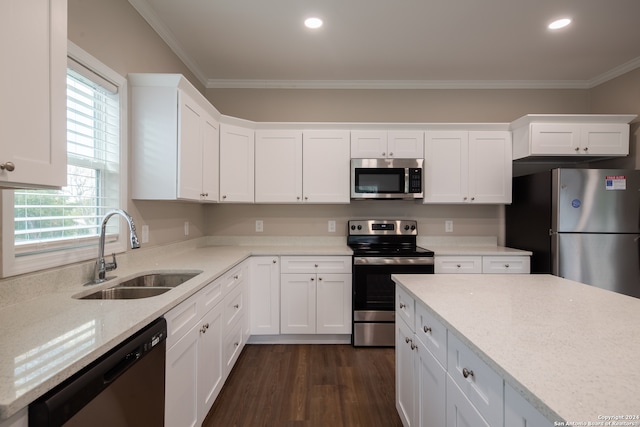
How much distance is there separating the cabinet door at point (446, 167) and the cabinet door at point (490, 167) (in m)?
0.07

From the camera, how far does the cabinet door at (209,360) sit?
161 cm

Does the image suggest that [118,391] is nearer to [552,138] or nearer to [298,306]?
[298,306]

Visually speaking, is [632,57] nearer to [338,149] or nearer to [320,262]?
[338,149]

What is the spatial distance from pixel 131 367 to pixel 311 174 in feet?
7.59

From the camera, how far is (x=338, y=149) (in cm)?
303

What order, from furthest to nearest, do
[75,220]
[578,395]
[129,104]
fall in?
[129,104], [75,220], [578,395]

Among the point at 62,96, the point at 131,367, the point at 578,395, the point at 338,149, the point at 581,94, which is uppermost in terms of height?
the point at 581,94

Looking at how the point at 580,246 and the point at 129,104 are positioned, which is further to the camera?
the point at 580,246

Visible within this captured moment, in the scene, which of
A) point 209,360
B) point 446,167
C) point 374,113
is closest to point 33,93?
point 209,360

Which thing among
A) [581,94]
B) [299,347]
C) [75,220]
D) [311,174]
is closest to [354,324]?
[299,347]

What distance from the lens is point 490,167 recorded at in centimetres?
304

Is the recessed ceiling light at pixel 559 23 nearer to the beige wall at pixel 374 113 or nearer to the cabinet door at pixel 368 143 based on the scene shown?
the beige wall at pixel 374 113

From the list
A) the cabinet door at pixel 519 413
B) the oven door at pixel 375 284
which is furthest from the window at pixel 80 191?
the oven door at pixel 375 284

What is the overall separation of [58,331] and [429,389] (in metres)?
1.40
